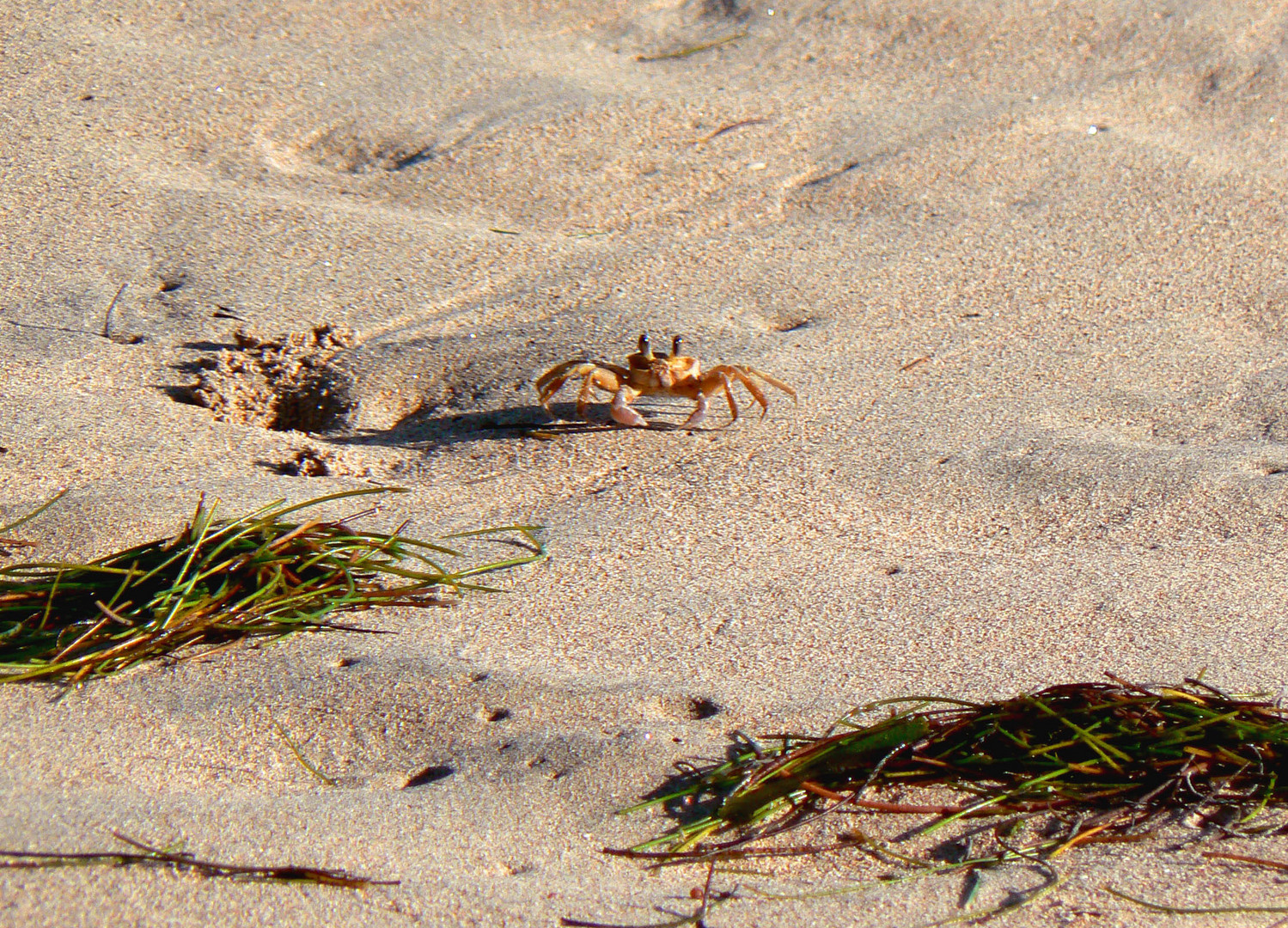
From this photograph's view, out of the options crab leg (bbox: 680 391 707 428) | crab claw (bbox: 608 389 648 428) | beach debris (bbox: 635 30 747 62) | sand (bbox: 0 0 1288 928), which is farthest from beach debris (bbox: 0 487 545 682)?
beach debris (bbox: 635 30 747 62)

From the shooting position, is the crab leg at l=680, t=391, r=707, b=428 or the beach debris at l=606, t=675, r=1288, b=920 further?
the crab leg at l=680, t=391, r=707, b=428

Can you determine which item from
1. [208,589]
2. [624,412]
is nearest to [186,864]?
[208,589]

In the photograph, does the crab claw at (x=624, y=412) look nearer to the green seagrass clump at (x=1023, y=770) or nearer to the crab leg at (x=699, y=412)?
the crab leg at (x=699, y=412)

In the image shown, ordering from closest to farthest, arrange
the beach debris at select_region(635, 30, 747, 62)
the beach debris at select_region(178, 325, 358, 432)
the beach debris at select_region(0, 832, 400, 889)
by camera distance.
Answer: the beach debris at select_region(0, 832, 400, 889) → the beach debris at select_region(178, 325, 358, 432) → the beach debris at select_region(635, 30, 747, 62)

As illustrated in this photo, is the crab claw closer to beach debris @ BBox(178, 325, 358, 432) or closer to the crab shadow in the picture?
the crab shadow

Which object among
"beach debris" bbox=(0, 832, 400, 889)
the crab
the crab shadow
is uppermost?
the crab

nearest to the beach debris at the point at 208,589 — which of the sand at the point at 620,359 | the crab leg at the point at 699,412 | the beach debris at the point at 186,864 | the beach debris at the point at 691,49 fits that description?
the sand at the point at 620,359

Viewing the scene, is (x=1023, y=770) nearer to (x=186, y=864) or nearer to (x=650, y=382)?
(x=186, y=864)
